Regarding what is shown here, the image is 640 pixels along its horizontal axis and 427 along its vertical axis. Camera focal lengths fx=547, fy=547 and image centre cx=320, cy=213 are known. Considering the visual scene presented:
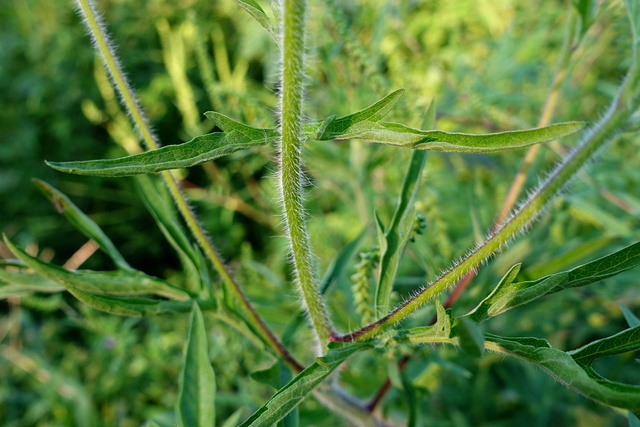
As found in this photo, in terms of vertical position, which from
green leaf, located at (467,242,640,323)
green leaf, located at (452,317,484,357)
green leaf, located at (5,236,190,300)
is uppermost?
green leaf, located at (452,317,484,357)

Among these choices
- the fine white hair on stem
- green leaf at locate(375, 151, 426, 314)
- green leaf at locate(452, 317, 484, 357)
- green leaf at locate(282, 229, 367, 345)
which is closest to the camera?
green leaf at locate(452, 317, 484, 357)

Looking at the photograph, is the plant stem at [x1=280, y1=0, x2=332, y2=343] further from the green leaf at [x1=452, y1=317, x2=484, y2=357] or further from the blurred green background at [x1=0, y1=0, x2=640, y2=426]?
the green leaf at [x1=452, y1=317, x2=484, y2=357]

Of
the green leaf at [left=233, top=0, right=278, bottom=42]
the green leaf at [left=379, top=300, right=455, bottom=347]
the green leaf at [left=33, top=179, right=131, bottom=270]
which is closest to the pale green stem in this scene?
the green leaf at [left=379, top=300, right=455, bottom=347]

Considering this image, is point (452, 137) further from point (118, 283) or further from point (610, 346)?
point (118, 283)

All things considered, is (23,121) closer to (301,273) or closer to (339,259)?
(339,259)


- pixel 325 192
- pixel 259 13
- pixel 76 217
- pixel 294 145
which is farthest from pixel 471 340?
pixel 325 192
